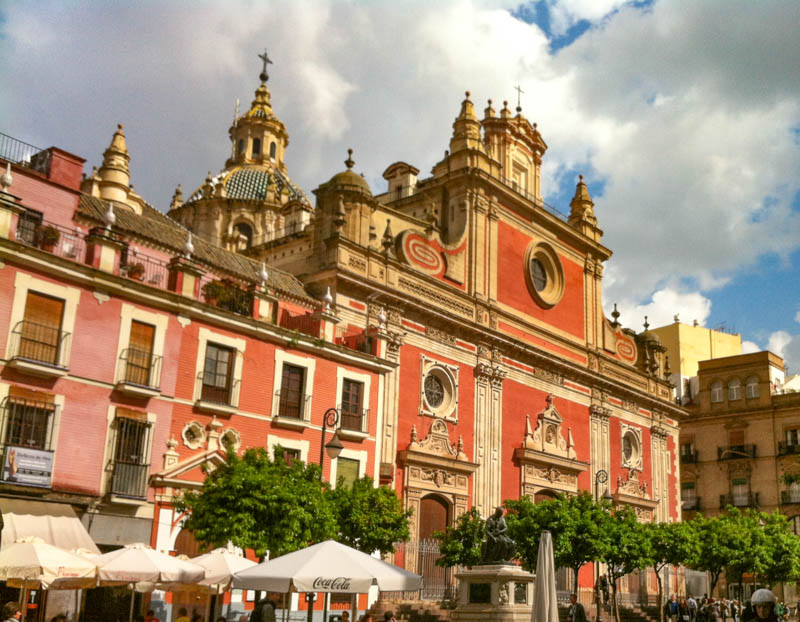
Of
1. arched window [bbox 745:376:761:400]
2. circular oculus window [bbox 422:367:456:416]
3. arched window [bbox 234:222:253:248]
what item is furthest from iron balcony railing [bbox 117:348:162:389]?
arched window [bbox 745:376:761:400]

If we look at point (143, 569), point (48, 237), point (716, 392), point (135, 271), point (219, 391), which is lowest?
point (143, 569)

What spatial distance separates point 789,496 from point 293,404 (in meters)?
33.7

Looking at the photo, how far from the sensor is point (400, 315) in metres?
29.2

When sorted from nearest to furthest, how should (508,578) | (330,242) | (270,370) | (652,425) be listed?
(508,578)
(270,370)
(330,242)
(652,425)

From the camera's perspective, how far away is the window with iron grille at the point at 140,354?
19.5 m

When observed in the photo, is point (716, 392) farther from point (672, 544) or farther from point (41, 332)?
point (41, 332)

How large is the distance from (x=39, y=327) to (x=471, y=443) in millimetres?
16416

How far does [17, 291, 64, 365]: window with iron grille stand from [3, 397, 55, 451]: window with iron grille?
89 cm

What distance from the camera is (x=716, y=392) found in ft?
169

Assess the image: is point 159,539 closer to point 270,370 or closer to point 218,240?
point 270,370

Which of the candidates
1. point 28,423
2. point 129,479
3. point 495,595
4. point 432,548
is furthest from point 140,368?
point 432,548

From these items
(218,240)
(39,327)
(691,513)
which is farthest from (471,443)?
(691,513)

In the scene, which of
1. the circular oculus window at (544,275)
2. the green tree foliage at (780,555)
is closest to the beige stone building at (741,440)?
the green tree foliage at (780,555)

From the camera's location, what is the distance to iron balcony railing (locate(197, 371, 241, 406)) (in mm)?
20984
